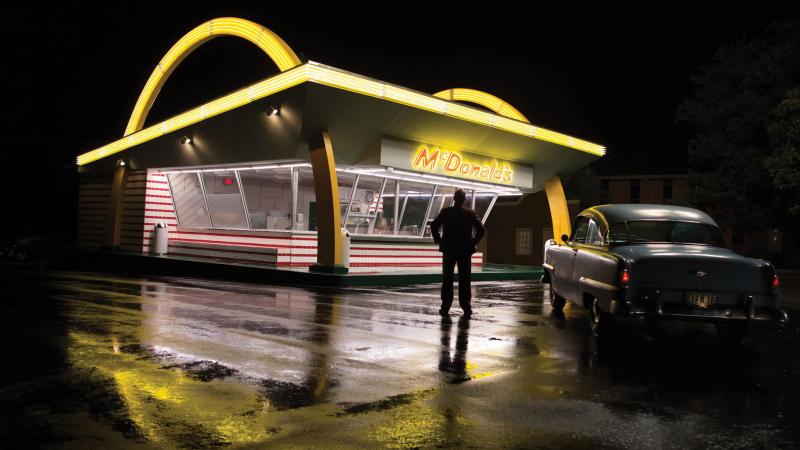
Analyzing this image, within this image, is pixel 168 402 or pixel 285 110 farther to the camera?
pixel 285 110

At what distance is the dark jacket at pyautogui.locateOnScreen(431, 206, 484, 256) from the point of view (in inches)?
385

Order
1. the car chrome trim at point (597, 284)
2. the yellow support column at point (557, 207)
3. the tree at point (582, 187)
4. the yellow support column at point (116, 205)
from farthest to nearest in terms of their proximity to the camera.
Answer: the tree at point (582, 187) → the yellow support column at point (557, 207) → the yellow support column at point (116, 205) → the car chrome trim at point (597, 284)

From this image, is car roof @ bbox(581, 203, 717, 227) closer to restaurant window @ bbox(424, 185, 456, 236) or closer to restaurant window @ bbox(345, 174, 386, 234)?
restaurant window @ bbox(345, 174, 386, 234)

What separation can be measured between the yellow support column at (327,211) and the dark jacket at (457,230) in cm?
627

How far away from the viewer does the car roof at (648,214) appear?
885 centimetres

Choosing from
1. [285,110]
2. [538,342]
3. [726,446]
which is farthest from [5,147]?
[726,446]

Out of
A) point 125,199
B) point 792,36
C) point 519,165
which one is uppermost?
point 792,36

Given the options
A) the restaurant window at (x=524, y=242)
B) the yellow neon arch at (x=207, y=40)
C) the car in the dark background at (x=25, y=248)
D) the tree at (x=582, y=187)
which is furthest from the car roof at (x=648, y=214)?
the tree at (x=582, y=187)

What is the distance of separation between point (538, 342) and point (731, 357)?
2.10 m

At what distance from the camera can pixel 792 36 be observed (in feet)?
93.4

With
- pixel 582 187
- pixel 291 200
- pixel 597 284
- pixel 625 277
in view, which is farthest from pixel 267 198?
pixel 582 187

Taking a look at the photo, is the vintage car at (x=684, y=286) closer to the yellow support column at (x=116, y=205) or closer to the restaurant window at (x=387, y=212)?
the restaurant window at (x=387, y=212)

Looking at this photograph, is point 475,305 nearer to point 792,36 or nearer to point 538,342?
point 538,342

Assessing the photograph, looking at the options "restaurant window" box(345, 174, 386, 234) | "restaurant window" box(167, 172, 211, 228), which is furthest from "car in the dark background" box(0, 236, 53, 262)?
"restaurant window" box(345, 174, 386, 234)
